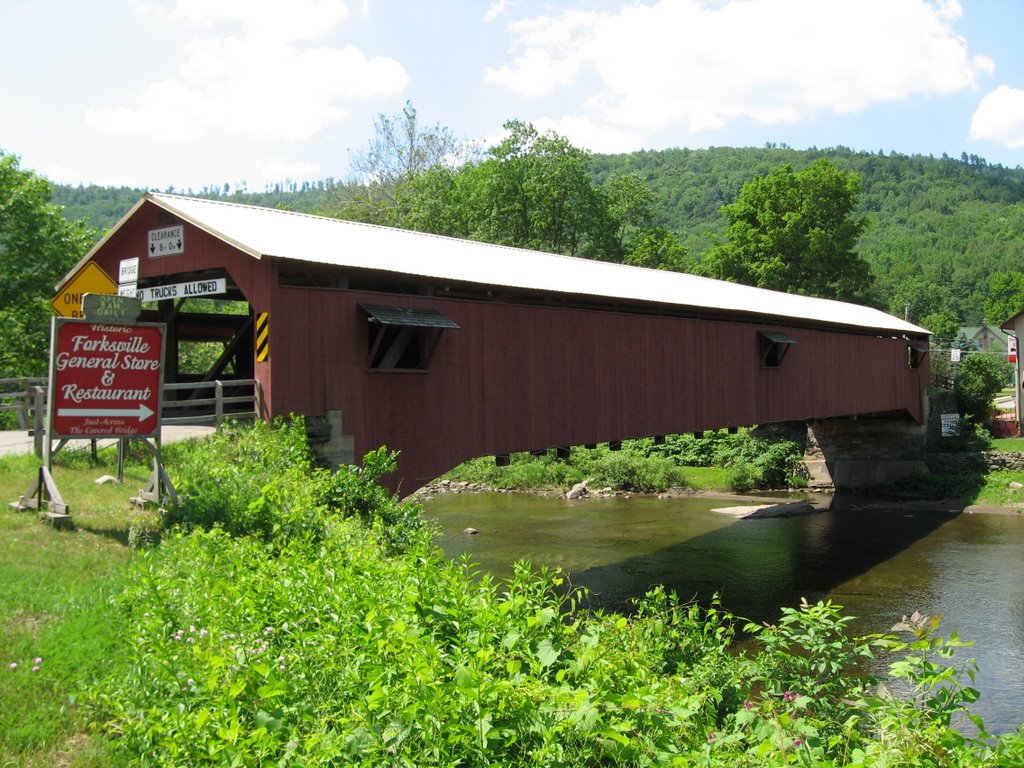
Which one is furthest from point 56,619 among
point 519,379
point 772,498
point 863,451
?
point 863,451

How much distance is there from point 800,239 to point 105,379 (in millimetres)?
36426

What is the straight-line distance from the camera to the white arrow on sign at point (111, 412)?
26.3 ft

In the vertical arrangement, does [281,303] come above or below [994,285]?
below

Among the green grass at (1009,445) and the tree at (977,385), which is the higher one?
the tree at (977,385)

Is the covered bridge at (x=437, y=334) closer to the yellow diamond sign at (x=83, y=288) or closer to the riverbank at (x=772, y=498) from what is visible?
the yellow diamond sign at (x=83, y=288)

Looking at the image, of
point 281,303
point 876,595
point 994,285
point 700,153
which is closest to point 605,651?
point 281,303

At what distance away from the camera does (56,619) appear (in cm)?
571

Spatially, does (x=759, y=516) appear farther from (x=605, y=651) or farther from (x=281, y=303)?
(x=605, y=651)

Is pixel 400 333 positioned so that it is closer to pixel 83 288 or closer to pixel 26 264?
pixel 83 288

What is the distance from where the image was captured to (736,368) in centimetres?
1780

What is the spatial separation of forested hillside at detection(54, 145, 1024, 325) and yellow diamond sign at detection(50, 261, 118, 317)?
66206 millimetres

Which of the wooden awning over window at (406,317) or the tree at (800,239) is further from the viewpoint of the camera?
the tree at (800,239)

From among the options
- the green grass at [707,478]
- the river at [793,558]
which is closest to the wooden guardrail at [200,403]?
the river at [793,558]

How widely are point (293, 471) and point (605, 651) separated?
435 centimetres
